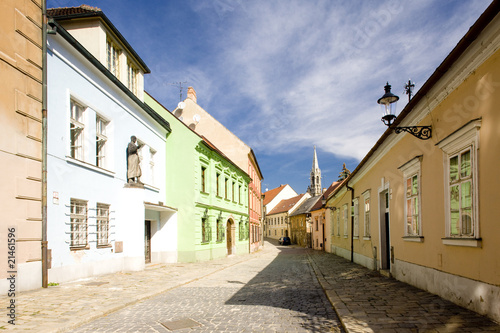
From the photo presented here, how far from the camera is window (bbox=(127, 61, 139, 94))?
15584mm

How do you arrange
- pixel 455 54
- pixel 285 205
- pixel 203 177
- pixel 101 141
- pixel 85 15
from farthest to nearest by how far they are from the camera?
pixel 285 205, pixel 203 177, pixel 101 141, pixel 85 15, pixel 455 54

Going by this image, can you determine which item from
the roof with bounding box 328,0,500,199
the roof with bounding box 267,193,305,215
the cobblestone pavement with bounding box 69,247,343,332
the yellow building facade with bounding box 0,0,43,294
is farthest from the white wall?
the roof with bounding box 267,193,305,215

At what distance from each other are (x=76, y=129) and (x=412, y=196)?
9657 mm

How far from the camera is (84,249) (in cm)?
1122

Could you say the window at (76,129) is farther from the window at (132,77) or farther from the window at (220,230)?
the window at (220,230)

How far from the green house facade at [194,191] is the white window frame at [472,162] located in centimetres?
1326

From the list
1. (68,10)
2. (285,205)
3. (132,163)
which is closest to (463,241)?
(132,163)

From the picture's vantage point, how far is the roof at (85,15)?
41.4 ft

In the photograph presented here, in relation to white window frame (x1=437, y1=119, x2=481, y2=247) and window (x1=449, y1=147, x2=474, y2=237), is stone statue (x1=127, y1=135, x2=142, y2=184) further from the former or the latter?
window (x1=449, y1=147, x2=474, y2=237)

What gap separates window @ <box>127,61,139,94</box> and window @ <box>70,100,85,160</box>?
418cm

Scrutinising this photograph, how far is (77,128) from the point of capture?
452 inches

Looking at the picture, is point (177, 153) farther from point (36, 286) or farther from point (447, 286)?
point (447, 286)

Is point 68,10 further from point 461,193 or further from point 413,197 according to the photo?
point 461,193

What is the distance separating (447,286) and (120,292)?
6.97 m
